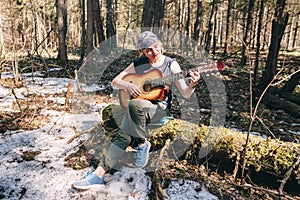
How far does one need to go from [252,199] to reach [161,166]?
110 cm

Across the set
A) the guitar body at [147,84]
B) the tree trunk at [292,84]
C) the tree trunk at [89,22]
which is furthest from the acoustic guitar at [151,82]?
the tree trunk at [89,22]

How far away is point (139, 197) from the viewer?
266cm

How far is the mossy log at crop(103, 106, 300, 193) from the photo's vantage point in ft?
9.34

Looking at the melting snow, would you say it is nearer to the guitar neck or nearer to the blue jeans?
the blue jeans

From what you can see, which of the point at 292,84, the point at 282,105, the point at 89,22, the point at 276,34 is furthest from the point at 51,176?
the point at 89,22

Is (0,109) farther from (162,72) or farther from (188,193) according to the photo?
(188,193)

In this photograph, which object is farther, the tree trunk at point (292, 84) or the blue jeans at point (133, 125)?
the tree trunk at point (292, 84)

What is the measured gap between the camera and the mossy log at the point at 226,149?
285 cm

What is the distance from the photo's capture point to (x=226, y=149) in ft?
10.1

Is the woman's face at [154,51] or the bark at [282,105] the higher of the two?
the woman's face at [154,51]

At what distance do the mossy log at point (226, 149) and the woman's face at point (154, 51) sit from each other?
3.23 feet

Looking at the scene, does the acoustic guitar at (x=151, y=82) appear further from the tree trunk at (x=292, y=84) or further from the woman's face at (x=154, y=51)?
the tree trunk at (x=292, y=84)

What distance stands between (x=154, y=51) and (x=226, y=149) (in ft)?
5.02

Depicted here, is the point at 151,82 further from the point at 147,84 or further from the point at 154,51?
the point at 154,51
